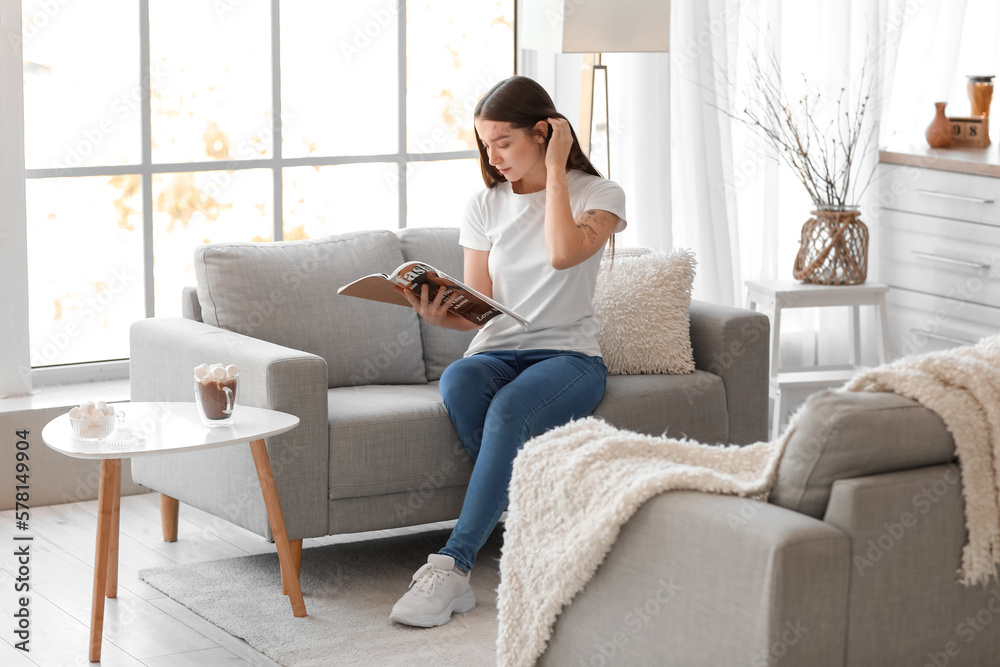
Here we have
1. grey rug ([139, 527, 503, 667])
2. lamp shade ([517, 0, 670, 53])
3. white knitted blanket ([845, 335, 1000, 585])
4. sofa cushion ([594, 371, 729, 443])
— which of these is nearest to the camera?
white knitted blanket ([845, 335, 1000, 585])

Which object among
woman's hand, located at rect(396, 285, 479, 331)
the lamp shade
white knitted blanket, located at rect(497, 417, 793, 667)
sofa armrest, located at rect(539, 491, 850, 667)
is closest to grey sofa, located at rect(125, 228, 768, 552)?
woman's hand, located at rect(396, 285, 479, 331)

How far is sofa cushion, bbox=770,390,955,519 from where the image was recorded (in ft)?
5.38

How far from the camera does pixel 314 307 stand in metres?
3.17

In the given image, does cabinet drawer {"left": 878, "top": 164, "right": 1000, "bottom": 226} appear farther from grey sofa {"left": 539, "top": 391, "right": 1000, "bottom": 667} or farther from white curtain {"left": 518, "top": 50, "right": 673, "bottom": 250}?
grey sofa {"left": 539, "top": 391, "right": 1000, "bottom": 667}

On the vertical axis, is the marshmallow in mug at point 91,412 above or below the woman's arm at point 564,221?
below

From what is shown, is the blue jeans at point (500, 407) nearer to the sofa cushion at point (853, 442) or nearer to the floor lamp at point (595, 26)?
the sofa cushion at point (853, 442)

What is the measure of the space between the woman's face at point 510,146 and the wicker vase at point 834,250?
148 centimetres

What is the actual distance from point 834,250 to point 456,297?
1805 millimetres

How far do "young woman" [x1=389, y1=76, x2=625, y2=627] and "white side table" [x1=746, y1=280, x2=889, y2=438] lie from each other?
4.00ft

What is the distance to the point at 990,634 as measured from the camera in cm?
174

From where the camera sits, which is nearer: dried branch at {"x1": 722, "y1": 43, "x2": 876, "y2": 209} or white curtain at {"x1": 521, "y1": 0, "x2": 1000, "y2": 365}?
white curtain at {"x1": 521, "y1": 0, "x2": 1000, "y2": 365}

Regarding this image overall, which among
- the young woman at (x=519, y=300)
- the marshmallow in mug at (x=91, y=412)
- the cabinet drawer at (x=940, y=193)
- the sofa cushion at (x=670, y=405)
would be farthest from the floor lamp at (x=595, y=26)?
the marshmallow in mug at (x=91, y=412)

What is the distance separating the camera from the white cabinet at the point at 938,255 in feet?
13.6

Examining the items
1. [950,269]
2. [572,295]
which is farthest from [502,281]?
[950,269]
